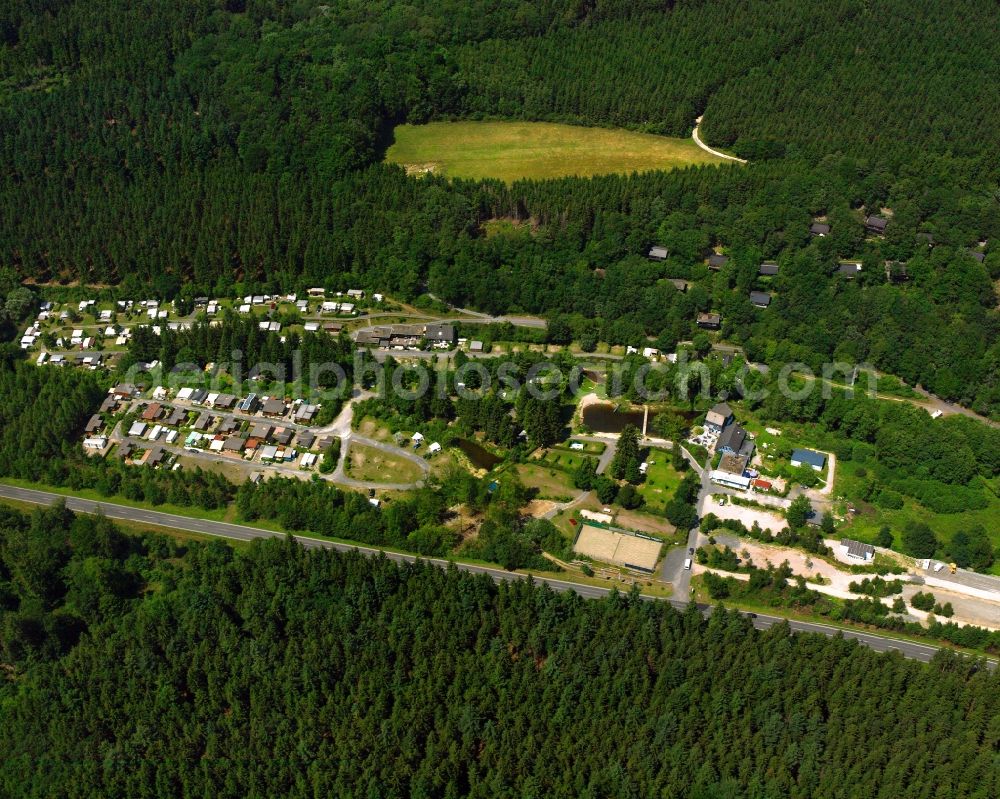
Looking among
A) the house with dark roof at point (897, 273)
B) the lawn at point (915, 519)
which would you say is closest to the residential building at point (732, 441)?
the lawn at point (915, 519)

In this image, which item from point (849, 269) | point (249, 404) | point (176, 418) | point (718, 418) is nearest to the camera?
point (718, 418)

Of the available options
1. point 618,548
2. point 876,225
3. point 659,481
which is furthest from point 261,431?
point 876,225

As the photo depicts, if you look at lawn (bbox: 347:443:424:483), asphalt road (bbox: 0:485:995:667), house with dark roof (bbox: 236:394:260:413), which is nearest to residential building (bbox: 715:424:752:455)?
asphalt road (bbox: 0:485:995:667)

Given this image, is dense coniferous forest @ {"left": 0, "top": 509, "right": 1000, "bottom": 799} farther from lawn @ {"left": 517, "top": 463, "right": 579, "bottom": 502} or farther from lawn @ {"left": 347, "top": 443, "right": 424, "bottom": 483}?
lawn @ {"left": 517, "top": 463, "right": 579, "bottom": 502}

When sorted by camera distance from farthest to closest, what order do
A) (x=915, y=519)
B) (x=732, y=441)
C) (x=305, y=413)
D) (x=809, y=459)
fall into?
(x=305, y=413)
(x=732, y=441)
(x=809, y=459)
(x=915, y=519)

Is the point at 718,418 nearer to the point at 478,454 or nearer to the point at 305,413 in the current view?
the point at 478,454

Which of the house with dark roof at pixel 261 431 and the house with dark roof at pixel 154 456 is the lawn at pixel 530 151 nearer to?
the house with dark roof at pixel 261 431
